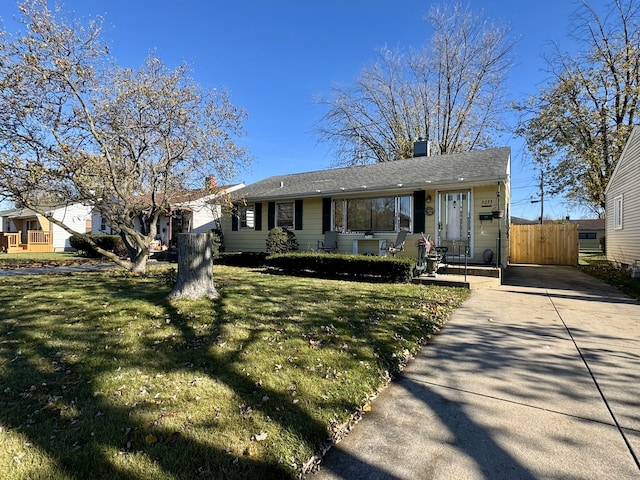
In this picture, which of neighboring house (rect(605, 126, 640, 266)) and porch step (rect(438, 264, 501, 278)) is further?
neighboring house (rect(605, 126, 640, 266))

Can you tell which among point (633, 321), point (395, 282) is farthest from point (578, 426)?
point (395, 282)

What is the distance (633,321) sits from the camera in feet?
17.2

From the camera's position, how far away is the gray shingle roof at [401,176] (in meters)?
10.2

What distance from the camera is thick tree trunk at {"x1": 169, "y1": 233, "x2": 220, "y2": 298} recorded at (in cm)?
582

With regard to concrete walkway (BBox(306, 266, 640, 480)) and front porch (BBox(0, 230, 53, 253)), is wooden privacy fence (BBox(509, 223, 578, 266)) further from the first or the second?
front porch (BBox(0, 230, 53, 253))

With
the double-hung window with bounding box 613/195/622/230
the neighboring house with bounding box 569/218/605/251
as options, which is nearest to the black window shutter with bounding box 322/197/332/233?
the double-hung window with bounding box 613/195/622/230

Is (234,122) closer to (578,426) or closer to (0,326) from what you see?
(0,326)

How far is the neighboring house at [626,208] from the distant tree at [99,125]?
12930mm

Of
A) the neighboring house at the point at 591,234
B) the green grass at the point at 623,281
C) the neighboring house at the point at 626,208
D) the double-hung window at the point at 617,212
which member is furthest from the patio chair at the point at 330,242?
the neighboring house at the point at 591,234

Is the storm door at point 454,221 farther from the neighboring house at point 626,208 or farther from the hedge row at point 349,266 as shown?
the neighboring house at point 626,208

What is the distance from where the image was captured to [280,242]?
43.2ft

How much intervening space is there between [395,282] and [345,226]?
189 inches

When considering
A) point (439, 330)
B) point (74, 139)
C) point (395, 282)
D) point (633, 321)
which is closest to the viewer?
point (439, 330)

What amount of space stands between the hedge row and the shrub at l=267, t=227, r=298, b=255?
7.25 ft
